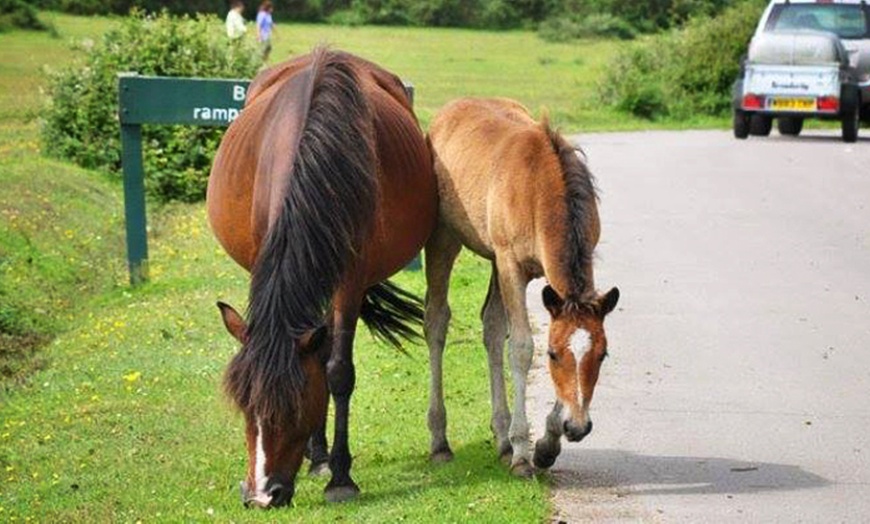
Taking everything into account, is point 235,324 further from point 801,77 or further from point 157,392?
point 801,77

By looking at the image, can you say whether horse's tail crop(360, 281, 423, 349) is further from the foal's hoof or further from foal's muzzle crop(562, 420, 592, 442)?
foal's muzzle crop(562, 420, 592, 442)

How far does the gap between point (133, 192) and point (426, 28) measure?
193 ft

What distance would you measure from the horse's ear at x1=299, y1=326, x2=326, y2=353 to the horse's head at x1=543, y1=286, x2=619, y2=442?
105 cm

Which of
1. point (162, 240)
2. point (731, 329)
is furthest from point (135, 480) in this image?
point (162, 240)

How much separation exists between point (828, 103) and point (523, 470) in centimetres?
2146

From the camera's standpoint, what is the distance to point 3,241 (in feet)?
60.5

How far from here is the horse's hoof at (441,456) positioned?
10039 mm

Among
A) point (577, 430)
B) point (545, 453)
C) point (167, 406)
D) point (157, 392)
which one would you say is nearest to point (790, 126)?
point (157, 392)

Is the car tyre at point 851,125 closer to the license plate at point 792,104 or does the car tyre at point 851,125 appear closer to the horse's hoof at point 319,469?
the license plate at point 792,104

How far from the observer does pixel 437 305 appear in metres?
10.7

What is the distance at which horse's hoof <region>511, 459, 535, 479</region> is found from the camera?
9484mm

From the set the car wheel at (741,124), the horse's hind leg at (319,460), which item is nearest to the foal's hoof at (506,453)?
the horse's hind leg at (319,460)

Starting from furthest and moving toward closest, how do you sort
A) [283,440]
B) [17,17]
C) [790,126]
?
[17,17]
[790,126]
[283,440]

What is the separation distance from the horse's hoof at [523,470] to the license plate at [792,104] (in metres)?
21.4
